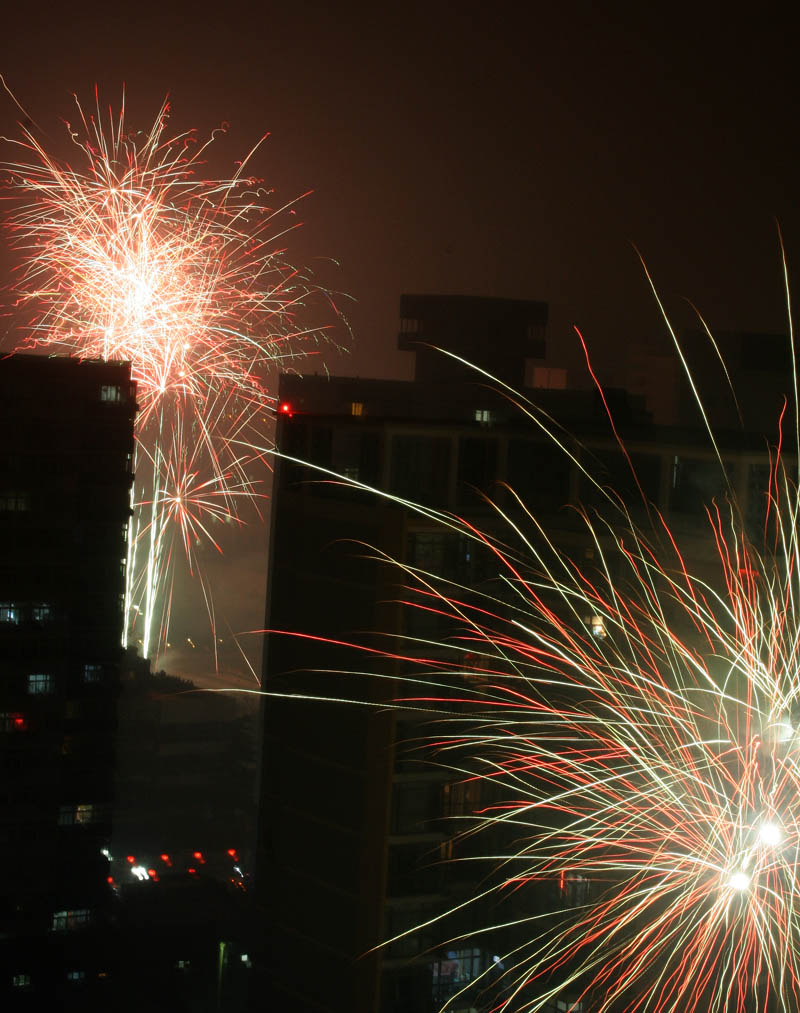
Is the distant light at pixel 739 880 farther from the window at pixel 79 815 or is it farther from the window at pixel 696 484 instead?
the window at pixel 79 815

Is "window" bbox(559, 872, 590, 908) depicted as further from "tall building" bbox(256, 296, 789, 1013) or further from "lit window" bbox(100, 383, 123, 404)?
"lit window" bbox(100, 383, 123, 404)

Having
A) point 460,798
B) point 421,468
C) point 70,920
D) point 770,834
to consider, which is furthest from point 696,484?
point 70,920

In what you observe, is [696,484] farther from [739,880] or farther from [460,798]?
[460,798]

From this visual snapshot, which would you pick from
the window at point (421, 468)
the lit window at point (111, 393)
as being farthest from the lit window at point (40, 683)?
the window at point (421, 468)

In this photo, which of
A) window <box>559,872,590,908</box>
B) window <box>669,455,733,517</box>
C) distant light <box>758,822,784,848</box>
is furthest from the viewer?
window <box>559,872,590,908</box>

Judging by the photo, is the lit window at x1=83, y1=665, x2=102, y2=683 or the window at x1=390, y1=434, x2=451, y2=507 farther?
the lit window at x1=83, y1=665, x2=102, y2=683

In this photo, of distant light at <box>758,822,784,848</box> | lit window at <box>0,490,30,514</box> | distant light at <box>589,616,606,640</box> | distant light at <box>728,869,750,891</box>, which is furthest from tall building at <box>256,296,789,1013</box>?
lit window at <box>0,490,30,514</box>

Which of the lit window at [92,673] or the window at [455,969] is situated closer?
the window at [455,969]
